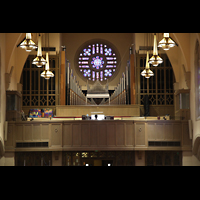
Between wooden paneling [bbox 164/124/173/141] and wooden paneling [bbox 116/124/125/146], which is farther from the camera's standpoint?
wooden paneling [bbox 164/124/173/141]

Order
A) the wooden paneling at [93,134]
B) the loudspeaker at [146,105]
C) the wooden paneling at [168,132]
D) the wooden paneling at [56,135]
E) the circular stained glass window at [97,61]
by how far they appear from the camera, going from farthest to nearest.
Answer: the circular stained glass window at [97,61] → the loudspeaker at [146,105] → the wooden paneling at [168,132] → the wooden paneling at [56,135] → the wooden paneling at [93,134]

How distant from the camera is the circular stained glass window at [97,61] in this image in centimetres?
2425

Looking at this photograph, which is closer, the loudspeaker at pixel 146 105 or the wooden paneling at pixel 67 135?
the wooden paneling at pixel 67 135

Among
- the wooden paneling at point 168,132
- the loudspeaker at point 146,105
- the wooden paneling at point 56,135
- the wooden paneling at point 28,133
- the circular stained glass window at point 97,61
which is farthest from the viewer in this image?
the circular stained glass window at point 97,61

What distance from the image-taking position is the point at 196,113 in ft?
51.9

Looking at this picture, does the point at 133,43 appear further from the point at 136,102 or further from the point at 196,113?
the point at 196,113

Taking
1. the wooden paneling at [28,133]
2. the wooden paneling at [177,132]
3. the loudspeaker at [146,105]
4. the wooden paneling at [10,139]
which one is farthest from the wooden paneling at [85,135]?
the loudspeaker at [146,105]

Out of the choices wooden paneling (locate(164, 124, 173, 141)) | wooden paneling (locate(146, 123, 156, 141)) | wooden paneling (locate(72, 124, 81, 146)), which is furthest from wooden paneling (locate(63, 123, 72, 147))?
wooden paneling (locate(164, 124, 173, 141))

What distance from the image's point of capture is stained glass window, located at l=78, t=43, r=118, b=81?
24.3 m

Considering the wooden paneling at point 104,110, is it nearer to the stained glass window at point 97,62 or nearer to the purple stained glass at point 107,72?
the stained glass window at point 97,62

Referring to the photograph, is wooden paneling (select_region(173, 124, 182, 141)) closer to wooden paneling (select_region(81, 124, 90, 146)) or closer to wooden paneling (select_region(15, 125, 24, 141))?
wooden paneling (select_region(81, 124, 90, 146))

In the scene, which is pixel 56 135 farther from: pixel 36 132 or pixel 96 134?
pixel 96 134

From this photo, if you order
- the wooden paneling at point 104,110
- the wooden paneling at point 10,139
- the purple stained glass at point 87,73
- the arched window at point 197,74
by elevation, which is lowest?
the wooden paneling at point 10,139

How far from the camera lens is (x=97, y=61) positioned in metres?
24.5
